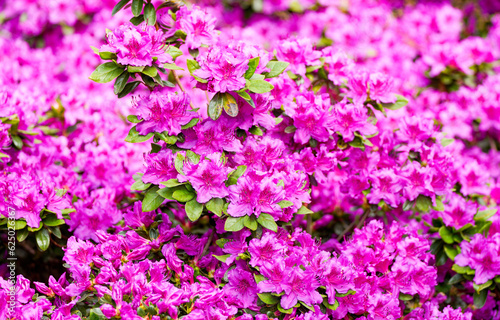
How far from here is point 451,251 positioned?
7.99 feet

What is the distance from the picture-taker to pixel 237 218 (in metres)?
1.93

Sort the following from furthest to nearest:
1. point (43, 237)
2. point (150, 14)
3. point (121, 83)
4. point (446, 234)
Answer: point (446, 234), point (43, 237), point (150, 14), point (121, 83)

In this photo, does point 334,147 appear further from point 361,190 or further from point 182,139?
point 182,139

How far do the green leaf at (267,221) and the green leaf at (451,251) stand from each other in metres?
1.01

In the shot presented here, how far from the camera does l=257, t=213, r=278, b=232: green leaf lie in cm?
189

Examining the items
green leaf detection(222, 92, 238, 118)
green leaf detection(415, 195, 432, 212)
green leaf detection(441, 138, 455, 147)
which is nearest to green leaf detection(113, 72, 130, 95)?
green leaf detection(222, 92, 238, 118)

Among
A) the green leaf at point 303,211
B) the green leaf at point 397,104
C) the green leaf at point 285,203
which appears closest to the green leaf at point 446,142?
the green leaf at point 397,104

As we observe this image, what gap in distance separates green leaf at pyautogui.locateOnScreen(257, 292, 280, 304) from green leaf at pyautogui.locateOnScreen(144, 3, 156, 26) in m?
1.19

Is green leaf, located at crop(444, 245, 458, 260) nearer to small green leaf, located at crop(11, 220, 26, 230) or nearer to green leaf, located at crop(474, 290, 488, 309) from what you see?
green leaf, located at crop(474, 290, 488, 309)

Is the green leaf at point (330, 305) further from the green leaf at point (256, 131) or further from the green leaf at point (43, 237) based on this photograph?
the green leaf at point (43, 237)

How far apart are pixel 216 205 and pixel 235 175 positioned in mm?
154

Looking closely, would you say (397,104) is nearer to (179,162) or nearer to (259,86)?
(259,86)

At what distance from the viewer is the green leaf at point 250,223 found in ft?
6.20

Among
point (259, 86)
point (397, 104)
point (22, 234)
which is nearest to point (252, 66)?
point (259, 86)
